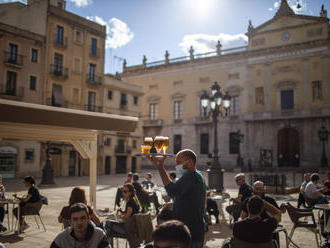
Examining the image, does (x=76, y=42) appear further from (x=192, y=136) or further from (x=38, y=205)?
(x=38, y=205)

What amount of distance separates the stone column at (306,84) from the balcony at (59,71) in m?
22.8

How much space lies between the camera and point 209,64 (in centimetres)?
3866

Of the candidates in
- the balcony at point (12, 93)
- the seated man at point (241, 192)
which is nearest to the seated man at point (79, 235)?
the seated man at point (241, 192)

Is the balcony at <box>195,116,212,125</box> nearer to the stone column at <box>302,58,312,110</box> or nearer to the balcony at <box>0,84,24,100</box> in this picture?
the stone column at <box>302,58,312,110</box>

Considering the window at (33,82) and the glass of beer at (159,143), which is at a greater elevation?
the window at (33,82)

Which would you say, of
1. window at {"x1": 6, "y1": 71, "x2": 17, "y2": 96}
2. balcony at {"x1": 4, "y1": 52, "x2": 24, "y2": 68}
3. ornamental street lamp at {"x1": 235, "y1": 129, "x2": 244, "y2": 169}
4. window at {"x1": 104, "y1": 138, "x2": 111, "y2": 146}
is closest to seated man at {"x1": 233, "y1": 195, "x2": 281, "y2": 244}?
window at {"x1": 6, "y1": 71, "x2": 17, "y2": 96}

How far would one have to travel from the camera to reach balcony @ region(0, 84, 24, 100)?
2503 centimetres

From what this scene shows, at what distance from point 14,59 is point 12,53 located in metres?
0.48

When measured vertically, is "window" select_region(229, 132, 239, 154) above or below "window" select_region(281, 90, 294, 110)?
below

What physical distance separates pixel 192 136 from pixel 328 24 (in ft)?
60.0

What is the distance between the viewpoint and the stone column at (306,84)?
3218cm

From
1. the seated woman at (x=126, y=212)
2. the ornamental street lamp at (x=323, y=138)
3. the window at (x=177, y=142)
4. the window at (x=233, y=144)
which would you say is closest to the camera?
the seated woman at (x=126, y=212)

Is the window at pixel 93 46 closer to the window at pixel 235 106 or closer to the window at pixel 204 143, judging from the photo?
the window at pixel 204 143

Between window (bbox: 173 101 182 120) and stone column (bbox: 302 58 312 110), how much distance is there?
47.5ft
